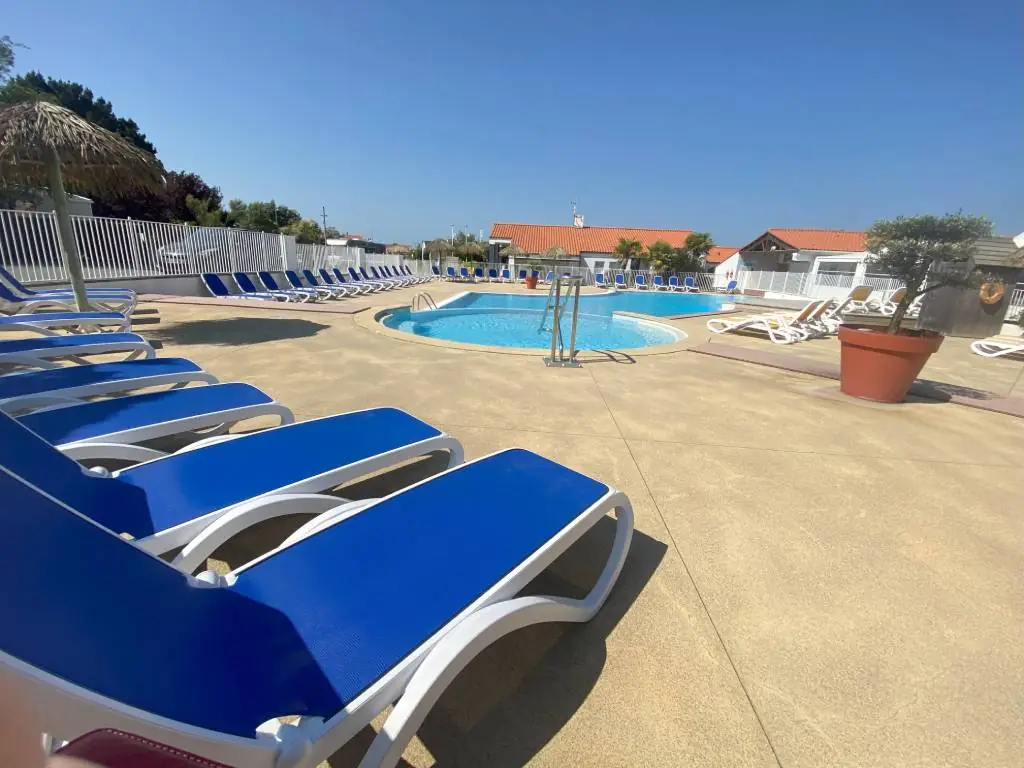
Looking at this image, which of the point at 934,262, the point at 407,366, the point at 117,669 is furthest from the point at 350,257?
the point at 117,669

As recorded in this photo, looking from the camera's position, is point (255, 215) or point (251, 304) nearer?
point (251, 304)

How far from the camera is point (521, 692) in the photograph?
5.17ft

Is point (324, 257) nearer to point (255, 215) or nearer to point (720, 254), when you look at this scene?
point (255, 215)

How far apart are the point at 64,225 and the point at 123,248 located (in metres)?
4.99

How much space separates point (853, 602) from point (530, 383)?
3651 millimetres

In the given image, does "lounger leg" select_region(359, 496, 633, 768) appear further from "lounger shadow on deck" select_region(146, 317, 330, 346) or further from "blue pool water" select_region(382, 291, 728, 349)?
"blue pool water" select_region(382, 291, 728, 349)

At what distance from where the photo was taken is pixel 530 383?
5.29 m

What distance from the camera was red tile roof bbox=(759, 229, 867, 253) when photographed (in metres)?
35.3

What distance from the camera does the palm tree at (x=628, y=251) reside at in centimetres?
3447

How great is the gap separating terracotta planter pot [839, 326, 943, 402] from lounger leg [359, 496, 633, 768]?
4.94 meters

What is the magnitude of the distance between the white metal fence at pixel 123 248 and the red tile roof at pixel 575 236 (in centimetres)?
3015

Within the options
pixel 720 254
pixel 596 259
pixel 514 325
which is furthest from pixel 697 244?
pixel 514 325

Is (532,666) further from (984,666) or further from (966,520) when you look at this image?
(966,520)

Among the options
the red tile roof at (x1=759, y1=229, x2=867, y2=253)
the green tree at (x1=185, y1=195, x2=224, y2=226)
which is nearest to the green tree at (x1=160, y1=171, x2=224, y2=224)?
the green tree at (x1=185, y1=195, x2=224, y2=226)
